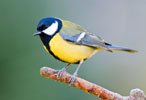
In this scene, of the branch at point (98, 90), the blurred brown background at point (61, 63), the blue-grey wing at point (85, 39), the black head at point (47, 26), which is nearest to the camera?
the branch at point (98, 90)

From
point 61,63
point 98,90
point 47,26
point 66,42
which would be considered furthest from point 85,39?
point 61,63

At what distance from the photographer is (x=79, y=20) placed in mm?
2875

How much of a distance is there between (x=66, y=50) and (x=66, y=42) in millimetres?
53

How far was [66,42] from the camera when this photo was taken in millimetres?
1687

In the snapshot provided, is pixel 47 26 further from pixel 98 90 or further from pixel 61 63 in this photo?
pixel 61 63

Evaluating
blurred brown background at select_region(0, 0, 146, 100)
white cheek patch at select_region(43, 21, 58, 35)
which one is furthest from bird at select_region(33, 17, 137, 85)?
blurred brown background at select_region(0, 0, 146, 100)

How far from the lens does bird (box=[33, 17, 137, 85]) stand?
5.29ft

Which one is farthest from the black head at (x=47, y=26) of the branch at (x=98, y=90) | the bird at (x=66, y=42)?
the branch at (x=98, y=90)

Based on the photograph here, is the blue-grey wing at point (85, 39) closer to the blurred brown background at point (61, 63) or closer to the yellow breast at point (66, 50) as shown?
the yellow breast at point (66, 50)

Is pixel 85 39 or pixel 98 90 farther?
pixel 85 39

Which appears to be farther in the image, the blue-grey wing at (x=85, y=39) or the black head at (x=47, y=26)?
the blue-grey wing at (x=85, y=39)

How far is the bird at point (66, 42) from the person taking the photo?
1.61 m

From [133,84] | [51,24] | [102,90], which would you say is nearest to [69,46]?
[51,24]

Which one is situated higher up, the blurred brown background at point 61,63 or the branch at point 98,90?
the branch at point 98,90
